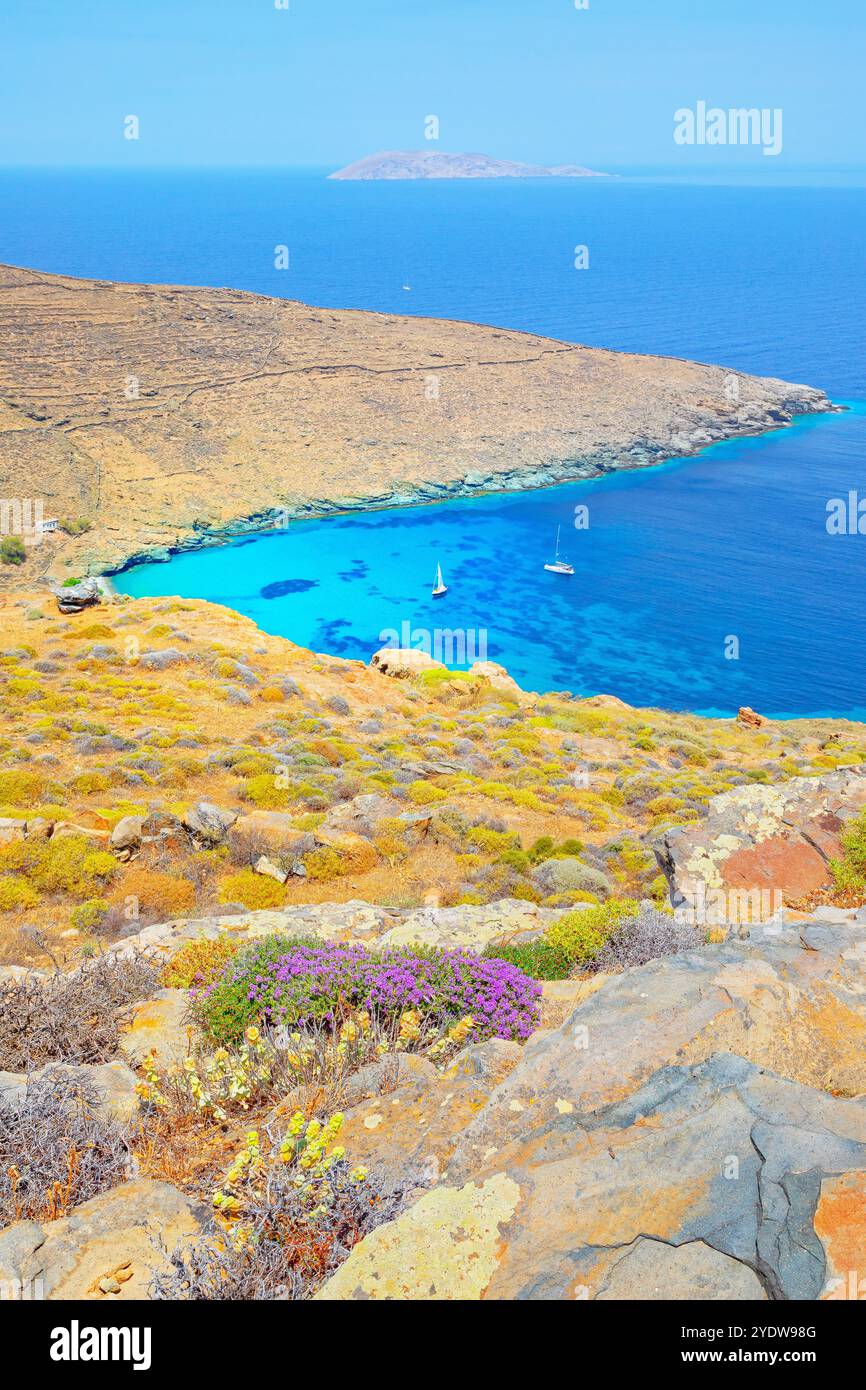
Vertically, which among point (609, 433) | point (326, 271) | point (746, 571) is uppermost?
point (326, 271)

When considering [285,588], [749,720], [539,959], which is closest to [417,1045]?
[539,959]

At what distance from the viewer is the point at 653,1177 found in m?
4.55

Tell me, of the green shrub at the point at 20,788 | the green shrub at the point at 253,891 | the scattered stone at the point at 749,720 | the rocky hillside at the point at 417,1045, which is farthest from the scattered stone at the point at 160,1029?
the scattered stone at the point at 749,720

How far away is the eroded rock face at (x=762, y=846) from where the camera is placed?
1239cm

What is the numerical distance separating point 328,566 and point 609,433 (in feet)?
121

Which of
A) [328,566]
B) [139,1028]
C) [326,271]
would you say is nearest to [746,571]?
[328,566]

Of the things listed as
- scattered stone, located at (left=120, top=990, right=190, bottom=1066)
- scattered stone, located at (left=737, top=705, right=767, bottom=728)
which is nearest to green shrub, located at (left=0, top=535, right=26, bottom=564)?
scattered stone, located at (left=737, top=705, right=767, bottom=728)

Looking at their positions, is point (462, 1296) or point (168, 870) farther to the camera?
point (168, 870)

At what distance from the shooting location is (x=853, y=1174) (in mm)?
4145

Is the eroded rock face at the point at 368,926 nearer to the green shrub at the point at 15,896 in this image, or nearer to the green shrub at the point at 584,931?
the green shrub at the point at 584,931

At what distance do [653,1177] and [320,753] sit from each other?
17405 millimetres

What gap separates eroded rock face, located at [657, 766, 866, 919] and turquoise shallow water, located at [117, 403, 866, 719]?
1195 inches

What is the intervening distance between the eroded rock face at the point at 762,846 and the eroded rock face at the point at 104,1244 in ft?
27.8
